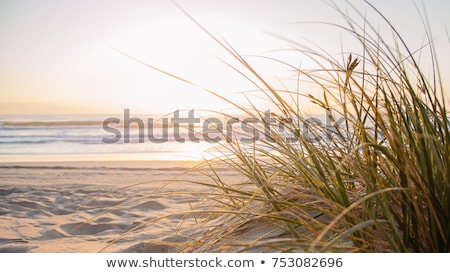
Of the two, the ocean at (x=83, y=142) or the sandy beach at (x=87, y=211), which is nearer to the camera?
the sandy beach at (x=87, y=211)

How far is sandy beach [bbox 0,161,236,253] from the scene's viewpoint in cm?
227

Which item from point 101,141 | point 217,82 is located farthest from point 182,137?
point 217,82

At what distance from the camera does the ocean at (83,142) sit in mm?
8328

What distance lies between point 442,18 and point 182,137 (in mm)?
9295

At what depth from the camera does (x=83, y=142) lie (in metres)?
10.7

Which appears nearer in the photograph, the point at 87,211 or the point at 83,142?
the point at 87,211

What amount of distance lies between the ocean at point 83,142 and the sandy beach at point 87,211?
149cm

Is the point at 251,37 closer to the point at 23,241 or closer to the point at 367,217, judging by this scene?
the point at 23,241

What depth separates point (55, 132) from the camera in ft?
42.5

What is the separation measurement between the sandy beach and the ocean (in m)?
1.49

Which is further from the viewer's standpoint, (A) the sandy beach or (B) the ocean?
(B) the ocean

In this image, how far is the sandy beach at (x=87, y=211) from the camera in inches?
89.5

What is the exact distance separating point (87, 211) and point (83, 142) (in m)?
7.76

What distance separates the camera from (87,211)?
10.7 feet
